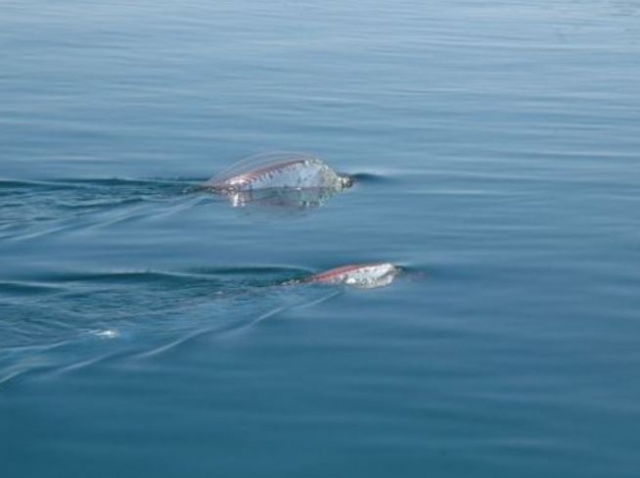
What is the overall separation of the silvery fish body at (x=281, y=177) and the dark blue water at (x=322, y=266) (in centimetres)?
22

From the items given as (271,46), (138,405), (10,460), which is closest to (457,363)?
(138,405)

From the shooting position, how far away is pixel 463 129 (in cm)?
1409

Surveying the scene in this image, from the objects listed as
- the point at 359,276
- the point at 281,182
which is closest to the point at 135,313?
the point at 359,276

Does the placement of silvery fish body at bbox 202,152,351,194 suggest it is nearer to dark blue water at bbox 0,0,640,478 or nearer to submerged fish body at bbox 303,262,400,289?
dark blue water at bbox 0,0,640,478

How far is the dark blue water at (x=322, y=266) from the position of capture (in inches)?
289

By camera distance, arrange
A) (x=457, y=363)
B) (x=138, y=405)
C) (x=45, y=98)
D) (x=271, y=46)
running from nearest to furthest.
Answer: (x=138, y=405)
(x=457, y=363)
(x=45, y=98)
(x=271, y=46)

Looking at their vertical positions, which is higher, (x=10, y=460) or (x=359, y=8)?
(x=359, y=8)

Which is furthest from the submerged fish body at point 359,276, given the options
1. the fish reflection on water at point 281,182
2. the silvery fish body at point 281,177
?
the silvery fish body at point 281,177

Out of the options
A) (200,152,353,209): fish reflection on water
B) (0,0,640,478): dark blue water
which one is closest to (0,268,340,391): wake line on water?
(0,0,640,478): dark blue water

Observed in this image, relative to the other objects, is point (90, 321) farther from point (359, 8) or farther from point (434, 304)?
point (359, 8)

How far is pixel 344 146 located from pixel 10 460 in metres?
6.71

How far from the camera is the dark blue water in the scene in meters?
7.34

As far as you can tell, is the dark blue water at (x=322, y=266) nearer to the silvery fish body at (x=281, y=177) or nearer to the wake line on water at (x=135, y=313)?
the wake line on water at (x=135, y=313)

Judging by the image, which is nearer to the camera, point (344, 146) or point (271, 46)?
point (344, 146)
